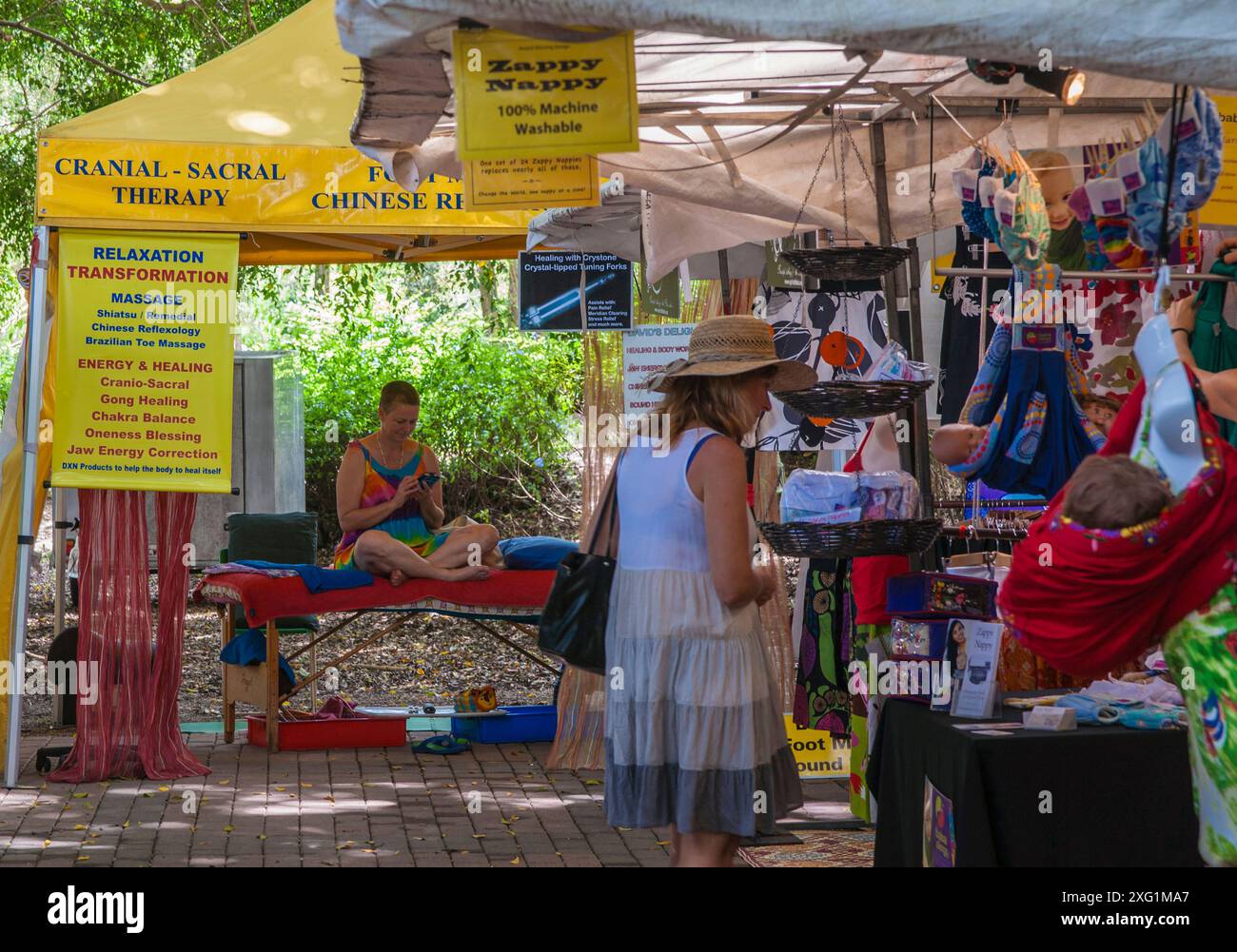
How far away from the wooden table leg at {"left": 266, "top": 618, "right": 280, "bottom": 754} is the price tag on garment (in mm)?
5193

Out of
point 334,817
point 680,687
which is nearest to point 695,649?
point 680,687

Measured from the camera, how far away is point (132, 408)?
7438 mm

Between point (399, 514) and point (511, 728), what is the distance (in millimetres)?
1366

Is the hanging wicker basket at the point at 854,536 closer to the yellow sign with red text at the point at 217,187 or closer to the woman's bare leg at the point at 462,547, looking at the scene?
the yellow sign with red text at the point at 217,187

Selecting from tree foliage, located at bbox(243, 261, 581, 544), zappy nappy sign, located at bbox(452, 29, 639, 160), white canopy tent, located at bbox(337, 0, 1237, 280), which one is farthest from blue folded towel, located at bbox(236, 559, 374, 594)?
tree foliage, located at bbox(243, 261, 581, 544)

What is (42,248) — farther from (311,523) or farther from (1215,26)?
(1215,26)

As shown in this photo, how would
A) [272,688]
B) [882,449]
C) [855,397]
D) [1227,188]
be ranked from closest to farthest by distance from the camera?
[1227,188]
[855,397]
[882,449]
[272,688]

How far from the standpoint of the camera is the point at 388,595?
8.43 m

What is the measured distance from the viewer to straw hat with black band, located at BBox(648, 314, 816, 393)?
4.20 metres

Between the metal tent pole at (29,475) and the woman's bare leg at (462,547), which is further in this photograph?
the woman's bare leg at (462,547)

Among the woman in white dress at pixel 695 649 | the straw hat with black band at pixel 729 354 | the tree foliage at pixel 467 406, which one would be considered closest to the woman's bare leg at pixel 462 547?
the straw hat with black band at pixel 729 354

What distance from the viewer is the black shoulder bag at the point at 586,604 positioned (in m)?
4.29

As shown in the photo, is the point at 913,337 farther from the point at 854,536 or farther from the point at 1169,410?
the point at 1169,410

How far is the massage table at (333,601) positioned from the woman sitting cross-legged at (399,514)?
0.09 meters
